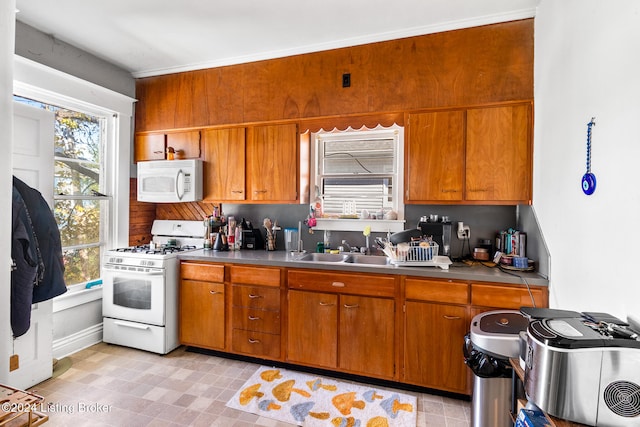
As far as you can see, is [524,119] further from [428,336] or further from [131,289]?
[131,289]

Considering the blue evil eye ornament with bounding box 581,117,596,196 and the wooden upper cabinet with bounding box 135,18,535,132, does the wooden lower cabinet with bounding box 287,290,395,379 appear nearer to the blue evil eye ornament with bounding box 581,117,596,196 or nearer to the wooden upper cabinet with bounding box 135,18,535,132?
the blue evil eye ornament with bounding box 581,117,596,196

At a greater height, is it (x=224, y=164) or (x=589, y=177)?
(x=224, y=164)

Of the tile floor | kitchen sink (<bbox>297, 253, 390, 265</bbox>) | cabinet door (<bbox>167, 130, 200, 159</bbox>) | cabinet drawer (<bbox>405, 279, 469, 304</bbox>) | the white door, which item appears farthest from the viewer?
cabinet door (<bbox>167, 130, 200, 159</bbox>)

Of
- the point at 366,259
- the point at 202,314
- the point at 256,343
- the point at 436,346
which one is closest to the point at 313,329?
the point at 256,343

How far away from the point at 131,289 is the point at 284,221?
1.55 meters

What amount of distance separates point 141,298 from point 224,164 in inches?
57.5

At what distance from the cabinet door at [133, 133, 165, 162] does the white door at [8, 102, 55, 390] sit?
0.93 metres

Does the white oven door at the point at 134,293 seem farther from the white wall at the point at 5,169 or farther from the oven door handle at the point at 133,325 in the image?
the white wall at the point at 5,169

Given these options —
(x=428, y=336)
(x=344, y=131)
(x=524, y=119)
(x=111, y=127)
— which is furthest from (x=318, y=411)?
(x=111, y=127)

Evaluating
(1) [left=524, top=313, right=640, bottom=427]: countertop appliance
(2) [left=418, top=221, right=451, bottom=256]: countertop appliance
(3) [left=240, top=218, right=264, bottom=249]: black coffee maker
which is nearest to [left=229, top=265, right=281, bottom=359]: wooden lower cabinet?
(3) [left=240, top=218, right=264, bottom=249]: black coffee maker

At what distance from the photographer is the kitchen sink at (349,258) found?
9.15ft

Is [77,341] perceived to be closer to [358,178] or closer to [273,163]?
[273,163]

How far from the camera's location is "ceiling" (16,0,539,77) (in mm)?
2307

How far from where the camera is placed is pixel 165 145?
343cm
